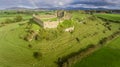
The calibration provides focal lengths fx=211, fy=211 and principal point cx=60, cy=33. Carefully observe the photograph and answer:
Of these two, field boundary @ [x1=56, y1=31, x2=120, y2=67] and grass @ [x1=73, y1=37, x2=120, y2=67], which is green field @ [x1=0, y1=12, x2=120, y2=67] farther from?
grass @ [x1=73, y1=37, x2=120, y2=67]

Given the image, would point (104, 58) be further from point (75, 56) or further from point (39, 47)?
point (39, 47)

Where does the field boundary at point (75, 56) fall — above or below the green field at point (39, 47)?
below

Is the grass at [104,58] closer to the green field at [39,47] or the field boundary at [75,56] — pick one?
the field boundary at [75,56]

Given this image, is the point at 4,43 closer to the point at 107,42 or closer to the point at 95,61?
the point at 95,61

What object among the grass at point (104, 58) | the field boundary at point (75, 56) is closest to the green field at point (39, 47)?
the field boundary at point (75, 56)

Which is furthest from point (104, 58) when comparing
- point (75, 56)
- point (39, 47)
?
point (39, 47)

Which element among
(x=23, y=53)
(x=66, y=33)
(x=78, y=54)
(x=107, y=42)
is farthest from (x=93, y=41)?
(x=23, y=53)

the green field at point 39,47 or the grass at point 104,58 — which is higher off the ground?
the green field at point 39,47

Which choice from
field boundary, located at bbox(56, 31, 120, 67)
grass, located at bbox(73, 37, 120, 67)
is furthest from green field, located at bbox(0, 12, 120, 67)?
grass, located at bbox(73, 37, 120, 67)
